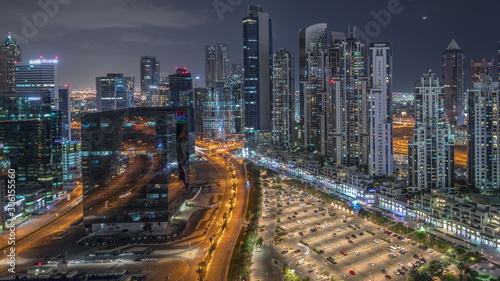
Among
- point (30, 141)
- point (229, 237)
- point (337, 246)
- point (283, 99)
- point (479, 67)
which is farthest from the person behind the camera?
point (479, 67)

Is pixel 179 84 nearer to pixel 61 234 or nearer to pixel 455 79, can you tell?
pixel 455 79

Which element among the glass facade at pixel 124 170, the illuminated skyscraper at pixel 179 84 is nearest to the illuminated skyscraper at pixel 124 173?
the glass facade at pixel 124 170

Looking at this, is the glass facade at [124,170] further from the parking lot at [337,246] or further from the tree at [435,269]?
the tree at [435,269]

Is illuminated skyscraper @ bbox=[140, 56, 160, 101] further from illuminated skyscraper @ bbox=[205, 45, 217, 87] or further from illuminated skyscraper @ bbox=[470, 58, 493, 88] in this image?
illuminated skyscraper @ bbox=[470, 58, 493, 88]

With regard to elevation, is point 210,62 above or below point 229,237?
above

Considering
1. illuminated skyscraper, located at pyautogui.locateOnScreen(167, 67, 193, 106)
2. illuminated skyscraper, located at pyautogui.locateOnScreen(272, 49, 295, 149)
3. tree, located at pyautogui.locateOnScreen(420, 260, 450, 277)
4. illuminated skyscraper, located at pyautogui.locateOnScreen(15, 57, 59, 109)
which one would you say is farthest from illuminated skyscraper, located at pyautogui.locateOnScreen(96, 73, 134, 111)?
tree, located at pyautogui.locateOnScreen(420, 260, 450, 277)

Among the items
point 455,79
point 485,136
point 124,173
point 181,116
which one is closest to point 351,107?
point 485,136

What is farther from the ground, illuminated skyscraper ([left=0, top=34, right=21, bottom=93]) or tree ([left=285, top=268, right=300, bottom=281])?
illuminated skyscraper ([left=0, top=34, right=21, bottom=93])
